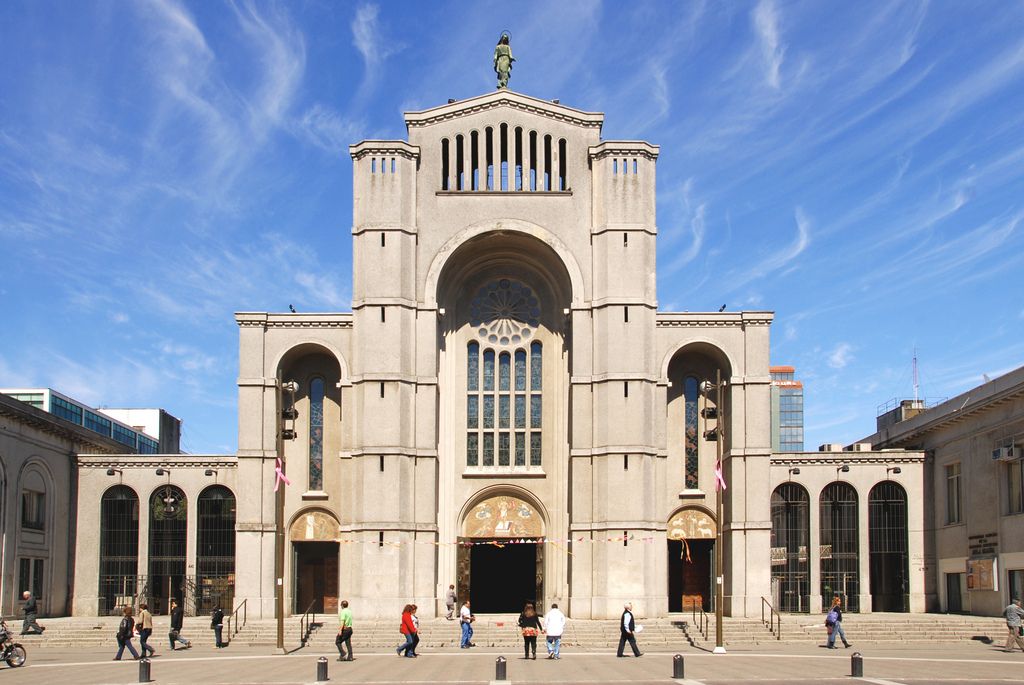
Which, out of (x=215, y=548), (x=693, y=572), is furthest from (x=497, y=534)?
(x=215, y=548)

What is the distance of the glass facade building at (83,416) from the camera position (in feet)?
284

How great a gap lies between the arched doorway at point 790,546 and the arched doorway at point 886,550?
2.85m

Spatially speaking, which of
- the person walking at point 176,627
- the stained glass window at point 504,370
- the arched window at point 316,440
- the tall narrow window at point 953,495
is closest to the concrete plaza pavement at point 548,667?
the person walking at point 176,627

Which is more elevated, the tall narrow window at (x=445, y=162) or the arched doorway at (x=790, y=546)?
the tall narrow window at (x=445, y=162)

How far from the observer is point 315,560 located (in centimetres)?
4941

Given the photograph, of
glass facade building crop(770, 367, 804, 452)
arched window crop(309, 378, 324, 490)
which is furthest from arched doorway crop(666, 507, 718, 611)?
glass facade building crop(770, 367, 804, 452)

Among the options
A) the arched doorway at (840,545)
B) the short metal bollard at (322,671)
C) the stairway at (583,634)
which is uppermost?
the arched doorway at (840,545)

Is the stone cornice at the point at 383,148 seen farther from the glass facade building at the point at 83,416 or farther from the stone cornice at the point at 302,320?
the glass facade building at the point at 83,416

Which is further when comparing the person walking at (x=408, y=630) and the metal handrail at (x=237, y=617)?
the metal handrail at (x=237, y=617)

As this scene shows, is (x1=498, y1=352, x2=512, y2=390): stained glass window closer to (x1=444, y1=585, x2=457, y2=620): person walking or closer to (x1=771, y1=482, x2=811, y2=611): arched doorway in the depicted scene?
(x1=444, y1=585, x2=457, y2=620): person walking

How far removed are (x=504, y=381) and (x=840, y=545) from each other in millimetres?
15596

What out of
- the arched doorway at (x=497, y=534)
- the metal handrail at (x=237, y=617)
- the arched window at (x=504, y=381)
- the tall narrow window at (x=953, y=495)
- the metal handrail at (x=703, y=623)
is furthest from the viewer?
the arched window at (x=504, y=381)

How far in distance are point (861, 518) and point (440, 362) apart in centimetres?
1872

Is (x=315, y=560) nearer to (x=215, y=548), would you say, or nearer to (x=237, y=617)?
(x=215, y=548)
